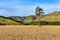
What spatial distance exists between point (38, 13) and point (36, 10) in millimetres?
1508

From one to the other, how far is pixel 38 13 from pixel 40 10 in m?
1.45

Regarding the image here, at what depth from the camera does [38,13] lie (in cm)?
8488

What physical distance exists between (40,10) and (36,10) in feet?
5.13

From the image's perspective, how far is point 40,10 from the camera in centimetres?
8444

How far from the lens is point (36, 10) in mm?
84312
